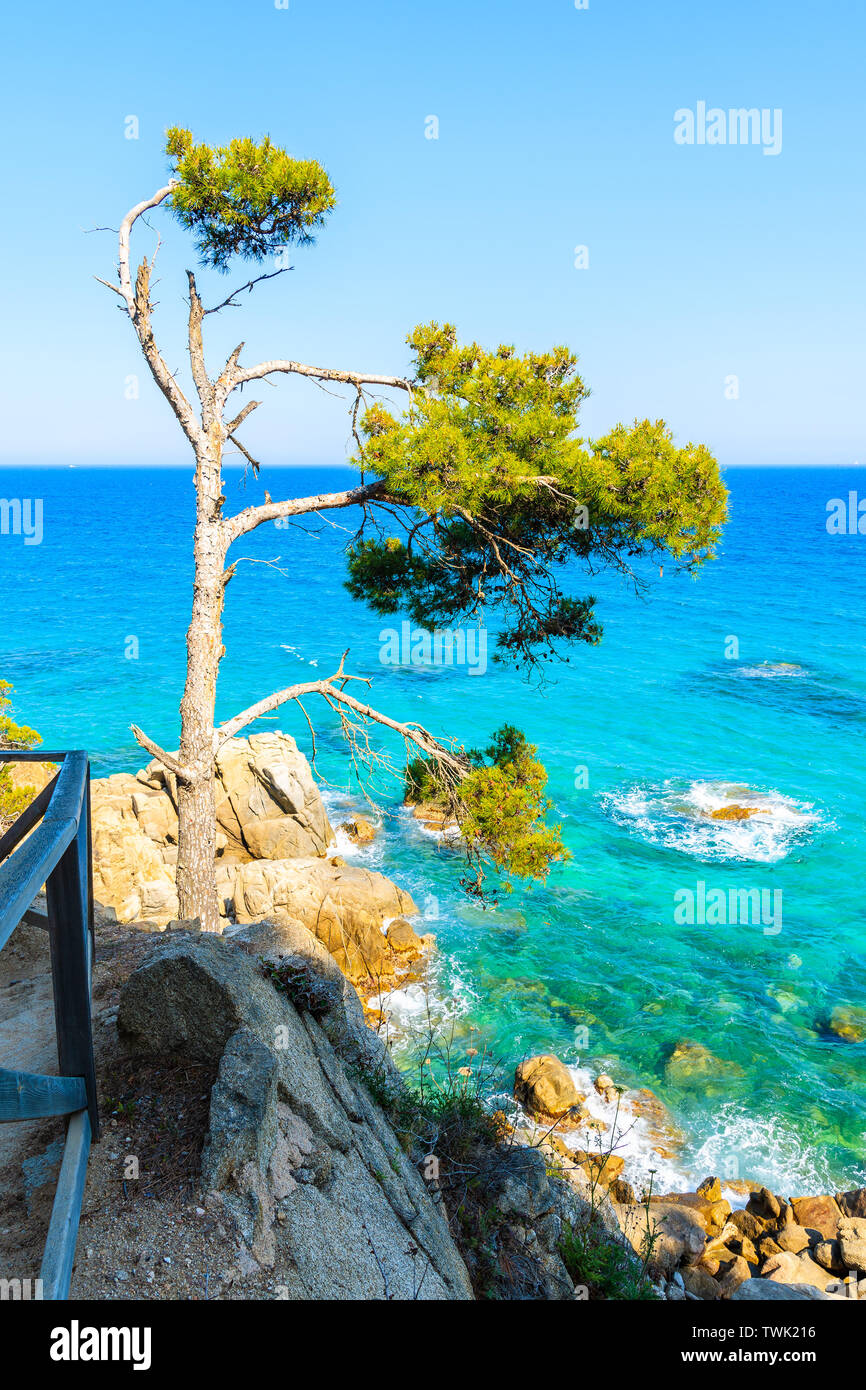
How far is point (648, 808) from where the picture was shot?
26453 mm

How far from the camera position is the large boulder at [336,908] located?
1712 cm

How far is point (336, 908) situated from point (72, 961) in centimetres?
1402

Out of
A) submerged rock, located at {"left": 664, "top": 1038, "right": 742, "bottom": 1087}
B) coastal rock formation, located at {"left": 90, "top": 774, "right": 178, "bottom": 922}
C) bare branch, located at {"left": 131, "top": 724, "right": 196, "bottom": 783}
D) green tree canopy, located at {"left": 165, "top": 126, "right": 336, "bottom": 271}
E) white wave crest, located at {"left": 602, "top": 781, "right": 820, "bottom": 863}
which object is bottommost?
submerged rock, located at {"left": 664, "top": 1038, "right": 742, "bottom": 1087}

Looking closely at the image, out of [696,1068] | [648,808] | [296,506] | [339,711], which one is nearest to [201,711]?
[339,711]

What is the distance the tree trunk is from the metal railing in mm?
7009

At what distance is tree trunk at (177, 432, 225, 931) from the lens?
38.2 ft

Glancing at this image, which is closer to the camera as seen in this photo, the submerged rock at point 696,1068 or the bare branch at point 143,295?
the bare branch at point 143,295

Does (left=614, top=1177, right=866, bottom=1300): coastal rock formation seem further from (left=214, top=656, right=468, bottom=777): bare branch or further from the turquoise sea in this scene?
(left=214, top=656, right=468, bottom=777): bare branch

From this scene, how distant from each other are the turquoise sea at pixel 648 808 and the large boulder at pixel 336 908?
116 cm

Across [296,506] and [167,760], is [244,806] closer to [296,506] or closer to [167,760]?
[167,760]

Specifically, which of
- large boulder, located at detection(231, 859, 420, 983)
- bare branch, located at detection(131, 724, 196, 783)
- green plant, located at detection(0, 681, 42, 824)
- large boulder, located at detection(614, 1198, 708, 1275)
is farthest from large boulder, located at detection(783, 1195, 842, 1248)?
green plant, located at detection(0, 681, 42, 824)

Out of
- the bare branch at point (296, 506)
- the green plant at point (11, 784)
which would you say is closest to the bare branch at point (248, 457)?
the bare branch at point (296, 506)

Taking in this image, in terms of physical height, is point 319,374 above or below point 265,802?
above

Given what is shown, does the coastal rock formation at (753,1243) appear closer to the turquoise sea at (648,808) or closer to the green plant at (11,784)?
the turquoise sea at (648,808)
